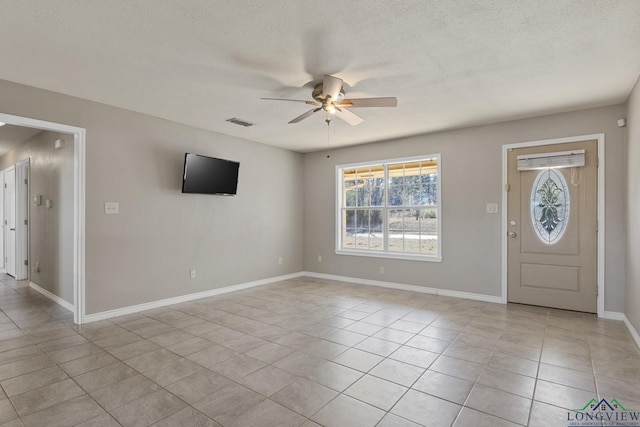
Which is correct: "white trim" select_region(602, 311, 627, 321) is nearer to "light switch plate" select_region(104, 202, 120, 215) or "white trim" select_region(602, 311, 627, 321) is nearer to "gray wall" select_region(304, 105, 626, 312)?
"gray wall" select_region(304, 105, 626, 312)

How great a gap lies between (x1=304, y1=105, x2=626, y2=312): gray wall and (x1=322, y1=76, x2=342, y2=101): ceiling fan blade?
8.76 feet

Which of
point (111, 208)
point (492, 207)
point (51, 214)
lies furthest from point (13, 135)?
point (492, 207)

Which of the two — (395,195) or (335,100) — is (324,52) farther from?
(395,195)

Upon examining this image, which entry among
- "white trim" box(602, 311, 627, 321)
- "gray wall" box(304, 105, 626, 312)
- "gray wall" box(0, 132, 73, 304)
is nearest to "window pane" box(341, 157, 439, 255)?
"gray wall" box(304, 105, 626, 312)

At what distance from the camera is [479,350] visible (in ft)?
9.77

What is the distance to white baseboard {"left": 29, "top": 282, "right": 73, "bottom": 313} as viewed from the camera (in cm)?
428

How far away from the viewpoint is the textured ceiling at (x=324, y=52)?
84.0 inches

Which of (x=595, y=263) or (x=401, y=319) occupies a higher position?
(x=595, y=263)

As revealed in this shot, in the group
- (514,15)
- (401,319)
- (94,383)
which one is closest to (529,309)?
(401,319)

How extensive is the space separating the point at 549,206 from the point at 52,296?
22.7ft

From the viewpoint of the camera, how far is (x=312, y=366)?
2.68 meters

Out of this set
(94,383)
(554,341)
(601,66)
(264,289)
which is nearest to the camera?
(94,383)

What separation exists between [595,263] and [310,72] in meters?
4.02

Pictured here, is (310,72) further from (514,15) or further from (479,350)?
(479,350)
